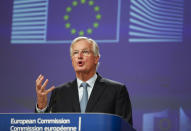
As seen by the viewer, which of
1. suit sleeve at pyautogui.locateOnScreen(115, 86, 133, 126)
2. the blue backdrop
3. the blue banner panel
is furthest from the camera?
the blue backdrop

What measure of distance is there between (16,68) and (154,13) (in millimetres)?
1603

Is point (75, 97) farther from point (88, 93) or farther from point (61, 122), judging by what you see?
point (61, 122)

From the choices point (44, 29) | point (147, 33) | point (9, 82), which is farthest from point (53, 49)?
point (147, 33)

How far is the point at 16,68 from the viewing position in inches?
188

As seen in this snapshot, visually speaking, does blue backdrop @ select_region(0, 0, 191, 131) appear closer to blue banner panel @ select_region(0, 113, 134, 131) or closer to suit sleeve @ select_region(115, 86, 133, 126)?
suit sleeve @ select_region(115, 86, 133, 126)

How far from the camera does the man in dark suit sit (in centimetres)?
309

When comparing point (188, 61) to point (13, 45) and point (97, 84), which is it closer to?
point (97, 84)

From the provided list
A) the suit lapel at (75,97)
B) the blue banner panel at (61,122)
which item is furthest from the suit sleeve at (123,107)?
the blue banner panel at (61,122)

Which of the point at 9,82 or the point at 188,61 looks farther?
the point at 9,82

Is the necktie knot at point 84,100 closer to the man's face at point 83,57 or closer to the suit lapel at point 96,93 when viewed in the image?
the suit lapel at point 96,93

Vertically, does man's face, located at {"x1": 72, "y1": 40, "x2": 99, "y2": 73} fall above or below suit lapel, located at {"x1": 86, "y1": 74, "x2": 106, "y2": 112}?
above

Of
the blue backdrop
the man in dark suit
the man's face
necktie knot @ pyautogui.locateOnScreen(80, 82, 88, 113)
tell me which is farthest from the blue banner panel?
the blue backdrop

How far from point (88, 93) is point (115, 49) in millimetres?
1310

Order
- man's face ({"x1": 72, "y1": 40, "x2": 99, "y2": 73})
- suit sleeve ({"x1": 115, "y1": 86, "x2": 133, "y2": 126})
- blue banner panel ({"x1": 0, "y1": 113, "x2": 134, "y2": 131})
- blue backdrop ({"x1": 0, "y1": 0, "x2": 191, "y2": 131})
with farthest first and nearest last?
blue backdrop ({"x1": 0, "y1": 0, "x2": 191, "y2": 131}) → man's face ({"x1": 72, "y1": 40, "x2": 99, "y2": 73}) → suit sleeve ({"x1": 115, "y1": 86, "x2": 133, "y2": 126}) → blue banner panel ({"x1": 0, "y1": 113, "x2": 134, "y2": 131})
